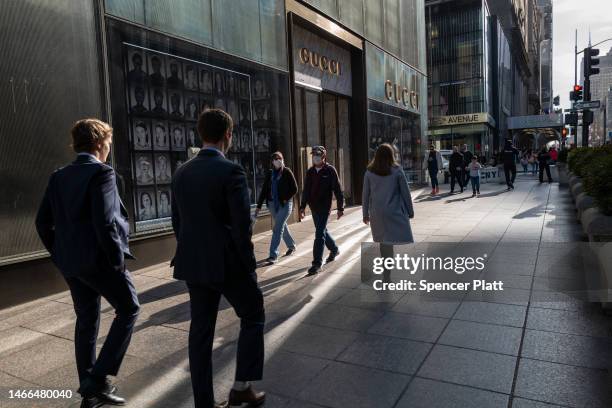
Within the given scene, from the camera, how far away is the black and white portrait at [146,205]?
24.9ft

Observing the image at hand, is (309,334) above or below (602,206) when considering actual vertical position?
below

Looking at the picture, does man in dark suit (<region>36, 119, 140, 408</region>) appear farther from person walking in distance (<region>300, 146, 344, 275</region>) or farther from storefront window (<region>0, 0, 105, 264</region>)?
person walking in distance (<region>300, 146, 344, 275</region>)

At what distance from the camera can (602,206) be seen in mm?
5508

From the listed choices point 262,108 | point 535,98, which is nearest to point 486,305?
point 262,108

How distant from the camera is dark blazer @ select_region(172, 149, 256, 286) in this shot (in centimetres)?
271

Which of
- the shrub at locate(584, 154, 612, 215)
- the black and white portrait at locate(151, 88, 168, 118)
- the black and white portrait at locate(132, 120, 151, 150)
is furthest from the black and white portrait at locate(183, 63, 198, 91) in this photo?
the shrub at locate(584, 154, 612, 215)

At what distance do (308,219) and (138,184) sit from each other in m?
5.43

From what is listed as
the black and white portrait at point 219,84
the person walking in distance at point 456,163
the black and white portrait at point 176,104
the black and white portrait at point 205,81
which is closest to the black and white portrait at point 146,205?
the black and white portrait at point 176,104

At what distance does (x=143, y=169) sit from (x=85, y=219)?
4936 mm

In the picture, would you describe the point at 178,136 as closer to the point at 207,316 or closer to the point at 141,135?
the point at 141,135

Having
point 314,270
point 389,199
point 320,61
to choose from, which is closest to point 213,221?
point 389,199

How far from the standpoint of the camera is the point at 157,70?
7867 mm

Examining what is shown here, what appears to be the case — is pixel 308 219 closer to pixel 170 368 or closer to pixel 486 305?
pixel 486 305

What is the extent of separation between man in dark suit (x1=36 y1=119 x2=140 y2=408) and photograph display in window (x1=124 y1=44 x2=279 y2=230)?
452 cm
